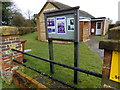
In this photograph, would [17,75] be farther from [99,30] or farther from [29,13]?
[29,13]

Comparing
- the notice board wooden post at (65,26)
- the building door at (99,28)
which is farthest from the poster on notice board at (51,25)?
the building door at (99,28)

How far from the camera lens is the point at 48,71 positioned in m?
3.36

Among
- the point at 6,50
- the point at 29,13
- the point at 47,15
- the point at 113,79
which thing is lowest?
the point at 113,79

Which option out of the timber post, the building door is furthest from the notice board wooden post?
the building door

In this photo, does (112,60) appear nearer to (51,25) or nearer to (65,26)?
(65,26)

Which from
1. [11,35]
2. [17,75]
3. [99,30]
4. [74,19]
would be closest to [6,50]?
[11,35]

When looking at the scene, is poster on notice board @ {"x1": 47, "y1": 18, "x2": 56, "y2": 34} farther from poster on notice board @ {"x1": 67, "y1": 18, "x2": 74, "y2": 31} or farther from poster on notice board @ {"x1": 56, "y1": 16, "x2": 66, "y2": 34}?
poster on notice board @ {"x1": 67, "y1": 18, "x2": 74, "y2": 31}

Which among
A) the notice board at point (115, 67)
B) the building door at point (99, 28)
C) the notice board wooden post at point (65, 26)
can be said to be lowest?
the notice board at point (115, 67)

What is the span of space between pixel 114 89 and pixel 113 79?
0.11 meters

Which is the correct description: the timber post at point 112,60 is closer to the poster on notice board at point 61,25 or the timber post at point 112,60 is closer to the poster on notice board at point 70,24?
the poster on notice board at point 70,24

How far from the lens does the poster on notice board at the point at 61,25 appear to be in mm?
2600

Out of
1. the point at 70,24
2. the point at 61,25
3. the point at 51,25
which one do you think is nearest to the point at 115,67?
the point at 70,24

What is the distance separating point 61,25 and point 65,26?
0.51ft

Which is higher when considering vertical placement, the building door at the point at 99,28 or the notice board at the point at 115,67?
the building door at the point at 99,28
